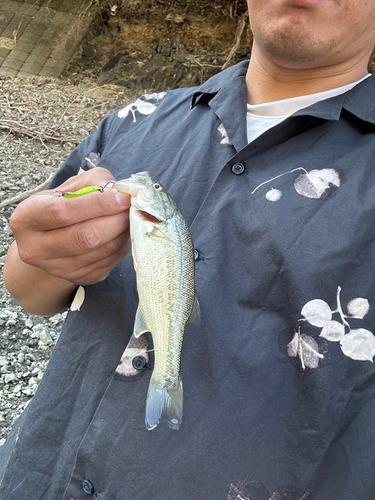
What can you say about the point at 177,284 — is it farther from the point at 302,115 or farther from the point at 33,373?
the point at 33,373

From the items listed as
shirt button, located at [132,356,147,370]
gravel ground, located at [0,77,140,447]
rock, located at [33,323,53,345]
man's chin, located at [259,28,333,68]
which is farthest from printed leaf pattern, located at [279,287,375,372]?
rock, located at [33,323,53,345]

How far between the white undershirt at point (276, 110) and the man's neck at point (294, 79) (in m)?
0.03

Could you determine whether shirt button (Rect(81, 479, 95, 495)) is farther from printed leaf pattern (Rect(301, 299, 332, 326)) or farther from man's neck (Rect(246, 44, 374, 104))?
man's neck (Rect(246, 44, 374, 104))

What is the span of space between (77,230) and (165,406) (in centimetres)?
47

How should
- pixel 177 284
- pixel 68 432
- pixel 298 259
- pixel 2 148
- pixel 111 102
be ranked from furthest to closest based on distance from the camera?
pixel 111 102
pixel 2 148
pixel 68 432
pixel 298 259
pixel 177 284

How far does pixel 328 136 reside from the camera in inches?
55.9

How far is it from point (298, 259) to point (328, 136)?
16.4 inches

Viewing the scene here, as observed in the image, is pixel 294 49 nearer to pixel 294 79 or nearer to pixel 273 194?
pixel 294 79

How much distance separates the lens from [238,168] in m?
1.43

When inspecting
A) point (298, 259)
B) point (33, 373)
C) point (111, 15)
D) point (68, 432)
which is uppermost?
point (298, 259)

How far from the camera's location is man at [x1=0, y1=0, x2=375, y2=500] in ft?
3.90

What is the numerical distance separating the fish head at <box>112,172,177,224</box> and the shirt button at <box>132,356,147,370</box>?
41 cm

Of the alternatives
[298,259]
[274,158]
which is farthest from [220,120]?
[298,259]

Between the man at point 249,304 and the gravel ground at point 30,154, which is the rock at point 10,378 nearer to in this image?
the gravel ground at point 30,154
